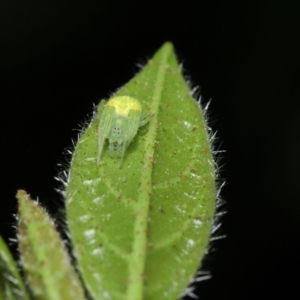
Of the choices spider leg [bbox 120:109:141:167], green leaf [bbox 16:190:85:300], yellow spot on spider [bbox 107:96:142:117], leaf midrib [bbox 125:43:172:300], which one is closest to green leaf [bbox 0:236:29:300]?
green leaf [bbox 16:190:85:300]

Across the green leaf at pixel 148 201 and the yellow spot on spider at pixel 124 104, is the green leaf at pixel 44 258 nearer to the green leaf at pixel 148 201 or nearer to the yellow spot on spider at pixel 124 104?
the green leaf at pixel 148 201

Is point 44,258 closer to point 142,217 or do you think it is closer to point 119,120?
point 142,217

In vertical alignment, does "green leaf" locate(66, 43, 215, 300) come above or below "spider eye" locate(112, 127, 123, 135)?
below

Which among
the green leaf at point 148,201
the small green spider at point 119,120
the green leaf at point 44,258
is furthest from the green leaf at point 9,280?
the small green spider at point 119,120

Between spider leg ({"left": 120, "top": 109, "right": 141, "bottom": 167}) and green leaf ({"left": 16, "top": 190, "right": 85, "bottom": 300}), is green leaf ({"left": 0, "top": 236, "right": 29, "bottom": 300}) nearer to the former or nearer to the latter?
green leaf ({"left": 16, "top": 190, "right": 85, "bottom": 300})

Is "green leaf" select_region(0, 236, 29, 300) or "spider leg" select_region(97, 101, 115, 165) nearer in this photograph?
"green leaf" select_region(0, 236, 29, 300)

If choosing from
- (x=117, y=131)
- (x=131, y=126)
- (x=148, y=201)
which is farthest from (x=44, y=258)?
Result: (x=117, y=131)

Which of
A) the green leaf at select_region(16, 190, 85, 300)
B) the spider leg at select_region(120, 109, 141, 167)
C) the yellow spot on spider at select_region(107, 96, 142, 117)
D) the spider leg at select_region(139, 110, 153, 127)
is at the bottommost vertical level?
the green leaf at select_region(16, 190, 85, 300)
